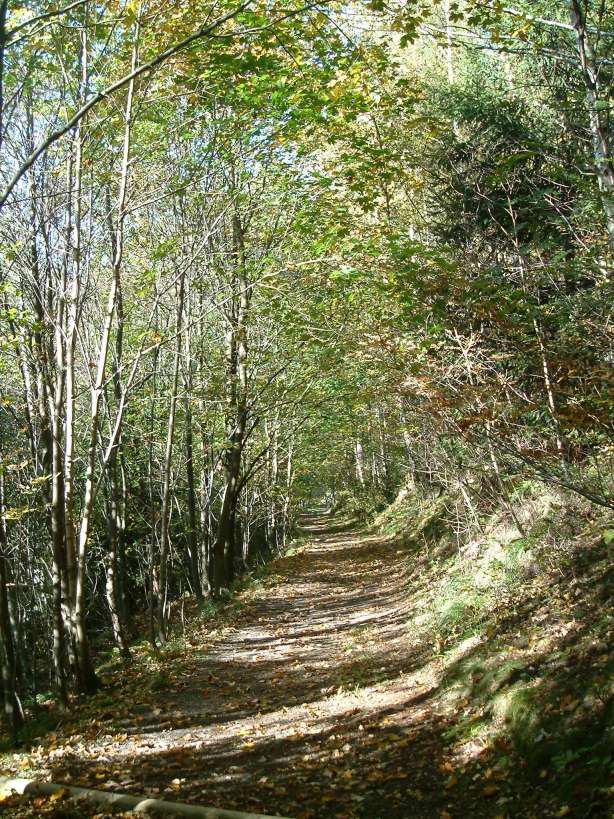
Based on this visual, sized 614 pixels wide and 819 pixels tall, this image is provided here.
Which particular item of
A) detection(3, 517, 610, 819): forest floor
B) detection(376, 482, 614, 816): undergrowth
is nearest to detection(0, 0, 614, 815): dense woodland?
detection(376, 482, 614, 816): undergrowth

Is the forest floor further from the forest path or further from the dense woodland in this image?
the dense woodland

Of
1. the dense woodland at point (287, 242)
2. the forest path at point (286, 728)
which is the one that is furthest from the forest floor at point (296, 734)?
the dense woodland at point (287, 242)

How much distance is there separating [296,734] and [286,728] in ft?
0.80

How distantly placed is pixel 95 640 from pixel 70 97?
1330 cm

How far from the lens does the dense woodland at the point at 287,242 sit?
7.02 metres

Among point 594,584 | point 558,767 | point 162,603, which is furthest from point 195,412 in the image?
point 558,767

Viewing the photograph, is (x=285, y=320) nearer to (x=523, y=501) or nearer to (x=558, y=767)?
(x=523, y=501)

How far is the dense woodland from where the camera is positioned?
7.02 m

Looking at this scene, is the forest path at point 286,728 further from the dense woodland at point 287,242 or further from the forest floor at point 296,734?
the dense woodland at point 287,242

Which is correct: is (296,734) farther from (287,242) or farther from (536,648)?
(287,242)

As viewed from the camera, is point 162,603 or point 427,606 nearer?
point 427,606

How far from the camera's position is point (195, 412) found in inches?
594

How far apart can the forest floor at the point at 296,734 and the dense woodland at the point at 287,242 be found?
1.28m

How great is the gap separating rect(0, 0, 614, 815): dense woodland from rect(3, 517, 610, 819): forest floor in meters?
1.28
